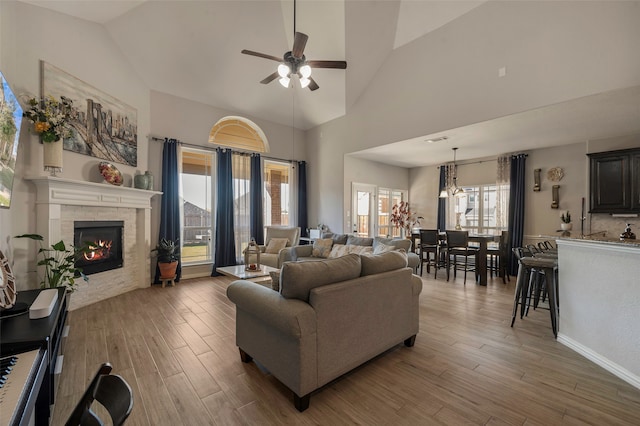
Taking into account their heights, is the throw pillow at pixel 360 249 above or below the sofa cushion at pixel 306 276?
below

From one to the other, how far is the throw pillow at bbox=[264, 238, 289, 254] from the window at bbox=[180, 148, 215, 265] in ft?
4.18

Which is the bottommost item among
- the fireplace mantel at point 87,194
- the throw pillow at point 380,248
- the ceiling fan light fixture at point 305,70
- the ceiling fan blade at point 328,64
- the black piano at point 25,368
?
the black piano at point 25,368

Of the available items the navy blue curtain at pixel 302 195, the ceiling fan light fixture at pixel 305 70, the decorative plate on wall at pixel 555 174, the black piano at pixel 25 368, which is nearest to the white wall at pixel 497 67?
the navy blue curtain at pixel 302 195

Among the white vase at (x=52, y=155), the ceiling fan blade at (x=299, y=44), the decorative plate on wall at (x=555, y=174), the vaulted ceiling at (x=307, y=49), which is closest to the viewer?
the ceiling fan blade at (x=299, y=44)

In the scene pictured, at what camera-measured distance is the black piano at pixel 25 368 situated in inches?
41.9

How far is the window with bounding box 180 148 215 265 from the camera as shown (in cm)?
571

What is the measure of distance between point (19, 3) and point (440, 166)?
8.22 m

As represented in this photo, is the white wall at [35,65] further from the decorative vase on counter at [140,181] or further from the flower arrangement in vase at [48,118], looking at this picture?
the decorative vase on counter at [140,181]

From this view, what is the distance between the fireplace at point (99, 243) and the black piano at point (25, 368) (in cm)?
230

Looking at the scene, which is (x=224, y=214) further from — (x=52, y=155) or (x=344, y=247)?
(x=52, y=155)

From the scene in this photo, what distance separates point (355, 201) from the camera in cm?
682

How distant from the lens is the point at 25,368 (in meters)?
1.36

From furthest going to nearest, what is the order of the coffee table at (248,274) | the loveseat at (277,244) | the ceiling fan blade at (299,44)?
1. the loveseat at (277,244)
2. the coffee table at (248,274)
3. the ceiling fan blade at (299,44)

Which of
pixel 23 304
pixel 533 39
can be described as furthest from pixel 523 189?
pixel 23 304
